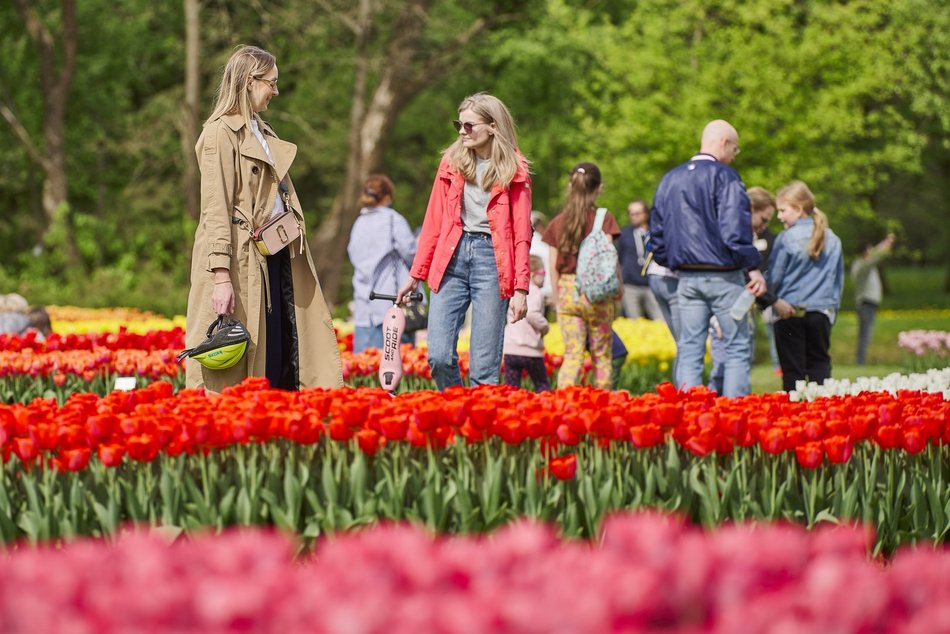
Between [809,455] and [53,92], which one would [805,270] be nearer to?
[809,455]

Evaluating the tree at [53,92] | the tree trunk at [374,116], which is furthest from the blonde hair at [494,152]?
the tree at [53,92]

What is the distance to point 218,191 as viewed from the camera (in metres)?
6.01

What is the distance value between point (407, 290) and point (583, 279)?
2.03 meters

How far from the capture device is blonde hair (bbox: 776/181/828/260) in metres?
8.52

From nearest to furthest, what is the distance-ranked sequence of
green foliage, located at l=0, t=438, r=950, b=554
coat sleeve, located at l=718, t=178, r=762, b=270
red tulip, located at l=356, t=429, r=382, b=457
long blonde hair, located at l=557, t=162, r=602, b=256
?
green foliage, located at l=0, t=438, r=950, b=554 → red tulip, located at l=356, t=429, r=382, b=457 → coat sleeve, located at l=718, t=178, r=762, b=270 → long blonde hair, located at l=557, t=162, r=602, b=256

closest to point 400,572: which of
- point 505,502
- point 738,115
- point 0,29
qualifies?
point 505,502

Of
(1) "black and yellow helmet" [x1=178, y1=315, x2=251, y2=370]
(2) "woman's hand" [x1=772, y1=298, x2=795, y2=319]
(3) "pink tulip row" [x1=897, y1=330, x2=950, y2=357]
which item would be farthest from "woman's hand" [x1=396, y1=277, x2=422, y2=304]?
(3) "pink tulip row" [x1=897, y1=330, x2=950, y2=357]

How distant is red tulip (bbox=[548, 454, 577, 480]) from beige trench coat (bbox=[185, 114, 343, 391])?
254 centimetres

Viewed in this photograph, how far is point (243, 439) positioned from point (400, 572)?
7.36 ft

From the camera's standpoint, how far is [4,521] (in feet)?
12.0

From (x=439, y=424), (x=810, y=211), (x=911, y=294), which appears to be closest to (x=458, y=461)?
(x=439, y=424)

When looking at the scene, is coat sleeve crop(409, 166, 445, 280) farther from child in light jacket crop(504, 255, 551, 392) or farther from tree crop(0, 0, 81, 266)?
tree crop(0, 0, 81, 266)

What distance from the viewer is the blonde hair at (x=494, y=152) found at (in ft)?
21.0

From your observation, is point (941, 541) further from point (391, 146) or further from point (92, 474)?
point (391, 146)
